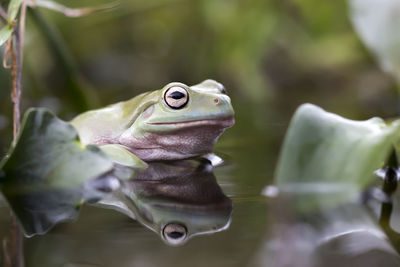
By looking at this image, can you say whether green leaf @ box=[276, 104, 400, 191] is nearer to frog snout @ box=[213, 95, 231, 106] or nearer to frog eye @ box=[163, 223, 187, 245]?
frog eye @ box=[163, 223, 187, 245]

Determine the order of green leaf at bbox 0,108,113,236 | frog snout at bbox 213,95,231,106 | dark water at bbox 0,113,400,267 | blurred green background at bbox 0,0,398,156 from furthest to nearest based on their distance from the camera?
blurred green background at bbox 0,0,398,156 < frog snout at bbox 213,95,231,106 < green leaf at bbox 0,108,113,236 < dark water at bbox 0,113,400,267

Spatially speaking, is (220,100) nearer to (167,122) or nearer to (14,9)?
(167,122)

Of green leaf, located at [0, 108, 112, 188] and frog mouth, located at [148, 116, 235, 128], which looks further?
frog mouth, located at [148, 116, 235, 128]

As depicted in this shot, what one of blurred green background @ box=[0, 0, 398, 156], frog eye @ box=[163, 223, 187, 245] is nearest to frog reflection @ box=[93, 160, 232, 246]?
frog eye @ box=[163, 223, 187, 245]

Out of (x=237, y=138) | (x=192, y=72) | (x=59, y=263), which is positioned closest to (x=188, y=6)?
(x=192, y=72)

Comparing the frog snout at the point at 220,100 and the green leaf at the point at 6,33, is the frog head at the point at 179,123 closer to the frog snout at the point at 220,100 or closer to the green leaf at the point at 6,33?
the frog snout at the point at 220,100

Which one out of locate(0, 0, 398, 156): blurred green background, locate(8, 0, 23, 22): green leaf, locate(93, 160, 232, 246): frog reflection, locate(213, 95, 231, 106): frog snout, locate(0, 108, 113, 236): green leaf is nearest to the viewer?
locate(93, 160, 232, 246): frog reflection

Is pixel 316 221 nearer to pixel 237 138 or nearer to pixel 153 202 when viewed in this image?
pixel 153 202

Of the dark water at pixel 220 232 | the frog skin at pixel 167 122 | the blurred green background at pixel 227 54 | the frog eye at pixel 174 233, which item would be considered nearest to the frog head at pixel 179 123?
the frog skin at pixel 167 122
